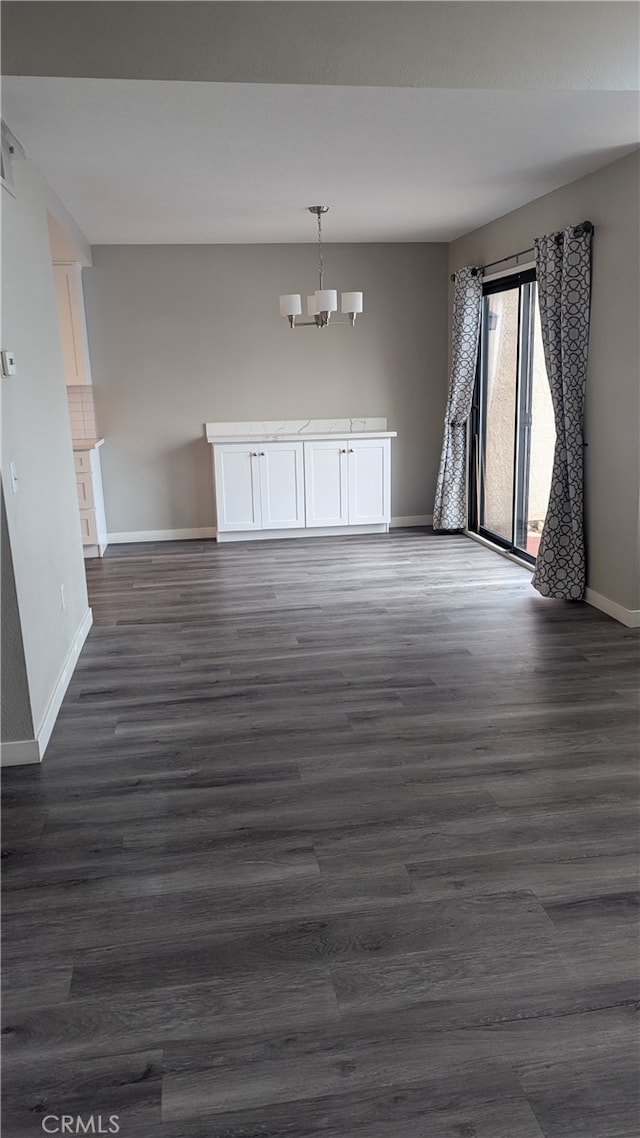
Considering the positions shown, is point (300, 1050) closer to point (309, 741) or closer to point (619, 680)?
point (309, 741)

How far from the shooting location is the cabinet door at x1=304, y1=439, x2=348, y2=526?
6.93 m

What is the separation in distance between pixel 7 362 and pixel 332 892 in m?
2.21

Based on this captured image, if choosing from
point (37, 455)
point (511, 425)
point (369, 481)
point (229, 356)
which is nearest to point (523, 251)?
point (511, 425)

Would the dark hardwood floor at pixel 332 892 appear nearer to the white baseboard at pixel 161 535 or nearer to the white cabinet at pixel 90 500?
the white cabinet at pixel 90 500

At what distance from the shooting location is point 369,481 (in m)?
7.07

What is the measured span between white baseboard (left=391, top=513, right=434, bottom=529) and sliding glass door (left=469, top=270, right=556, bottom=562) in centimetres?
61

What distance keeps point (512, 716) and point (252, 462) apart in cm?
401

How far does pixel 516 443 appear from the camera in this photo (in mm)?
6035

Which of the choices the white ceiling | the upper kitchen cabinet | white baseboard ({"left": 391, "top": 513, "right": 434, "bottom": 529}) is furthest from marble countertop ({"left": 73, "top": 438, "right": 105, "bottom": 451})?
white baseboard ({"left": 391, "top": 513, "right": 434, "bottom": 529})

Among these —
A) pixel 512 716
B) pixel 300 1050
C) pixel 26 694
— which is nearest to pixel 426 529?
pixel 512 716

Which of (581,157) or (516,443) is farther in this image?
(516,443)

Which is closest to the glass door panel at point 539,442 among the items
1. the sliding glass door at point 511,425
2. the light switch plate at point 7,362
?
the sliding glass door at point 511,425

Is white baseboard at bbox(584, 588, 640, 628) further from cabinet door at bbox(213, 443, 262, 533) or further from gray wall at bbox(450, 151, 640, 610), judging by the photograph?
cabinet door at bbox(213, 443, 262, 533)

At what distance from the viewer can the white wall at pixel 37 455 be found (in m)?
3.12
